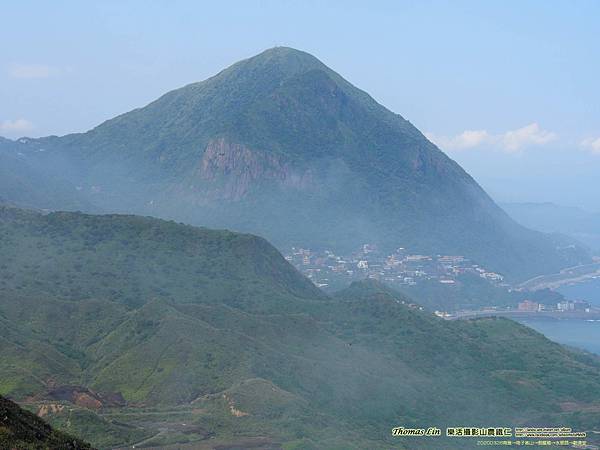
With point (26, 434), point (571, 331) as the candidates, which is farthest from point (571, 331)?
point (26, 434)

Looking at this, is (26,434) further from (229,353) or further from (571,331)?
(571,331)

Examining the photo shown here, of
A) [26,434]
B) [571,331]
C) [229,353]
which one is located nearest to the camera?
[26,434]

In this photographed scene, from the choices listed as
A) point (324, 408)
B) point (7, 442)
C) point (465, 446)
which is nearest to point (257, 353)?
point (324, 408)

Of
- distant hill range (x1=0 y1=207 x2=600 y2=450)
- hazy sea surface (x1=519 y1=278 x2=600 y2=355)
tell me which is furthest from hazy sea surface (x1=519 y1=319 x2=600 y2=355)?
distant hill range (x1=0 y1=207 x2=600 y2=450)

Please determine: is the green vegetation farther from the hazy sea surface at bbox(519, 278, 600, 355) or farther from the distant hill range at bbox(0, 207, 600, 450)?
the hazy sea surface at bbox(519, 278, 600, 355)

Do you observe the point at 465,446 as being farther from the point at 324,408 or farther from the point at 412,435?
the point at 324,408
